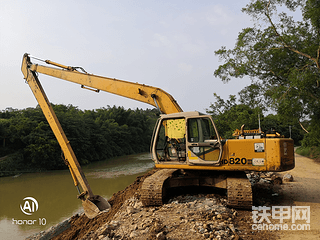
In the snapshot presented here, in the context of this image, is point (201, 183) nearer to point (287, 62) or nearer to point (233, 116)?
point (287, 62)

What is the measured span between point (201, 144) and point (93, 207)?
3719 mm

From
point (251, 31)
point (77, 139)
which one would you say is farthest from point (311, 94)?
point (77, 139)

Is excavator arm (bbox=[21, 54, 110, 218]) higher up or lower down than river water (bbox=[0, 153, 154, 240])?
higher up

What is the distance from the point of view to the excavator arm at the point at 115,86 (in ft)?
23.0

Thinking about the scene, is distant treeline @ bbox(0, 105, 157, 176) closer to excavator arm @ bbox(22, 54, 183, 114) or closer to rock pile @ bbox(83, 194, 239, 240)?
excavator arm @ bbox(22, 54, 183, 114)

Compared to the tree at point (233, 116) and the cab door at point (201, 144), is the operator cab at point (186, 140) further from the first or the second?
the tree at point (233, 116)

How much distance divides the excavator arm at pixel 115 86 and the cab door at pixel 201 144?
971mm

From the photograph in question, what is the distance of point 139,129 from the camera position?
50469 millimetres

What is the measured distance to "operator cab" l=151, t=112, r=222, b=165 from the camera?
5.75 m

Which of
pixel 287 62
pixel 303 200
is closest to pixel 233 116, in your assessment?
pixel 287 62

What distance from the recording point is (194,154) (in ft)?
19.0

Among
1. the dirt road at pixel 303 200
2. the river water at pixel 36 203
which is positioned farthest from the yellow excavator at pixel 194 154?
the river water at pixel 36 203

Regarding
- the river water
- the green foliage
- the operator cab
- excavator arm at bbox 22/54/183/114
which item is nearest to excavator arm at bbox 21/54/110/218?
excavator arm at bbox 22/54/183/114

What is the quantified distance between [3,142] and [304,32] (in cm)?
2615
